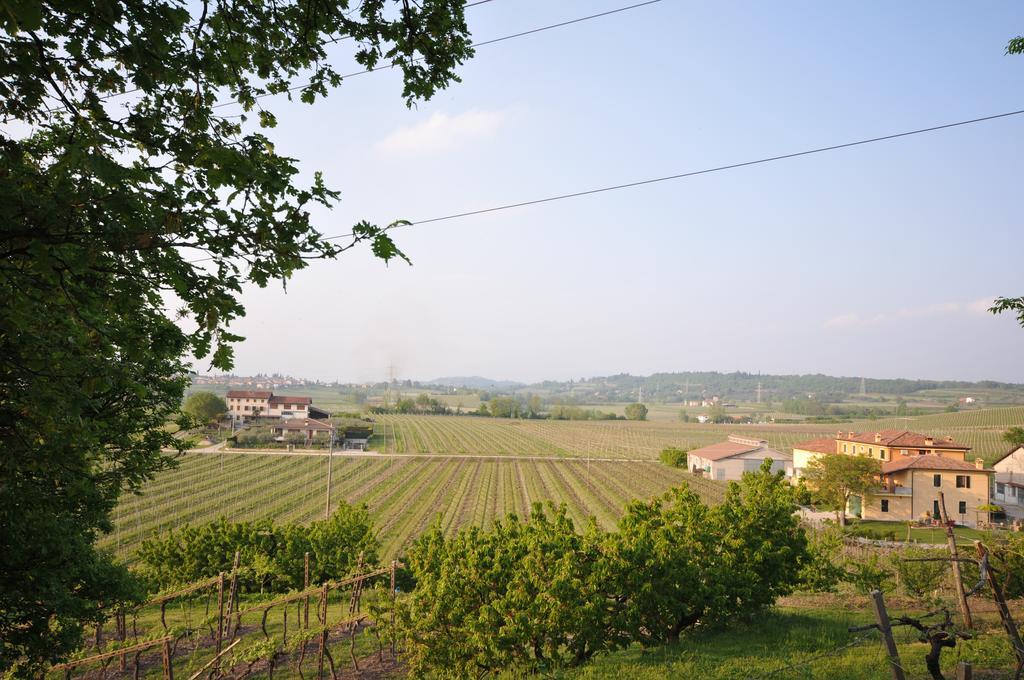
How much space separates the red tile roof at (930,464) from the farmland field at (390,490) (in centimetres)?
1122

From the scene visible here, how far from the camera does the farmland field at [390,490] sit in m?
32.8

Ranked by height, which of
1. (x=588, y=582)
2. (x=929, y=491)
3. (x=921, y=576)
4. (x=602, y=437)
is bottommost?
(x=602, y=437)

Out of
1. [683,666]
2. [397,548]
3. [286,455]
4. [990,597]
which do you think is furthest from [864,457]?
[286,455]

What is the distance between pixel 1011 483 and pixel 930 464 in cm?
879

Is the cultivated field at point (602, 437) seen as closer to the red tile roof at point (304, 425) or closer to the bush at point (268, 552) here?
the red tile roof at point (304, 425)

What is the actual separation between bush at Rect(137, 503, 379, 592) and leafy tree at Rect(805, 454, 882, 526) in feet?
94.5

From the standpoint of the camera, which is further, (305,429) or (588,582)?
(305,429)

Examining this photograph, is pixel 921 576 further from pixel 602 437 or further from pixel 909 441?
pixel 602 437

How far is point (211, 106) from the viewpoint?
380 cm

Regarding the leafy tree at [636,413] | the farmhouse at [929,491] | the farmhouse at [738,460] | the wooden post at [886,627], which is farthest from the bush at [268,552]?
the leafy tree at [636,413]

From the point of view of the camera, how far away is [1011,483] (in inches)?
1563

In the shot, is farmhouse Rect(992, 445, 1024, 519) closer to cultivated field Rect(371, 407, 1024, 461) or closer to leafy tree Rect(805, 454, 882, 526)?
leafy tree Rect(805, 454, 882, 526)

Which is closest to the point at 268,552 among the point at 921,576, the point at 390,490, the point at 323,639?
the point at 323,639

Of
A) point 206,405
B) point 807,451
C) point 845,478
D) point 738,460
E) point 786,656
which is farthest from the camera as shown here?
point 206,405
